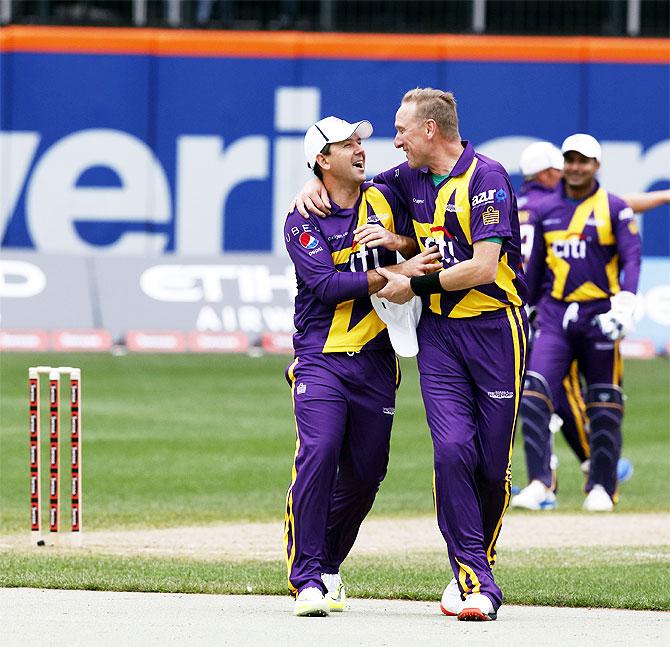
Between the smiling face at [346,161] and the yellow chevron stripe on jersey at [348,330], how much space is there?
542mm

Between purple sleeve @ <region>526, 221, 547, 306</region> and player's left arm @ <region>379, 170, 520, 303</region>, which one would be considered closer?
player's left arm @ <region>379, 170, 520, 303</region>

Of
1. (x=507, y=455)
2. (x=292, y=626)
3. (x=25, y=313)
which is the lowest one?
(x=25, y=313)

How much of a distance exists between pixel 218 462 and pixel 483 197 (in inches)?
313

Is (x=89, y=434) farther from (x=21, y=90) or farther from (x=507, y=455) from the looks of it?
(x=21, y=90)

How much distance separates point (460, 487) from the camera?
7.51m

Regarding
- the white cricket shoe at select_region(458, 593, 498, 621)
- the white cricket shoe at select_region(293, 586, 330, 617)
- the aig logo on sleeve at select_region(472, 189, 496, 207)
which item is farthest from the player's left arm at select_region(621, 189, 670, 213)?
the white cricket shoe at select_region(293, 586, 330, 617)

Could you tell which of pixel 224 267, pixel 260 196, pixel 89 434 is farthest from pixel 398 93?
pixel 89 434

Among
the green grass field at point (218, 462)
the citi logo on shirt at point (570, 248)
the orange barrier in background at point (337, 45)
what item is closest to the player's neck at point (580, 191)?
the citi logo on shirt at point (570, 248)

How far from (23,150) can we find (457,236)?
2111cm

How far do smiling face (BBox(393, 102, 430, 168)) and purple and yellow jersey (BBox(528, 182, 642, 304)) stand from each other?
437 cm

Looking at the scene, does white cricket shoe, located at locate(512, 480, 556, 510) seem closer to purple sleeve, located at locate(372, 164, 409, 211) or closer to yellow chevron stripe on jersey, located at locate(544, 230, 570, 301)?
yellow chevron stripe on jersey, located at locate(544, 230, 570, 301)

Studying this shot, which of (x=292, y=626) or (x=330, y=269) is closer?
(x=292, y=626)

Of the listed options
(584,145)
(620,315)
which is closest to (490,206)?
(584,145)

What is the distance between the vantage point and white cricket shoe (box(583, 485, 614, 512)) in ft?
40.5
